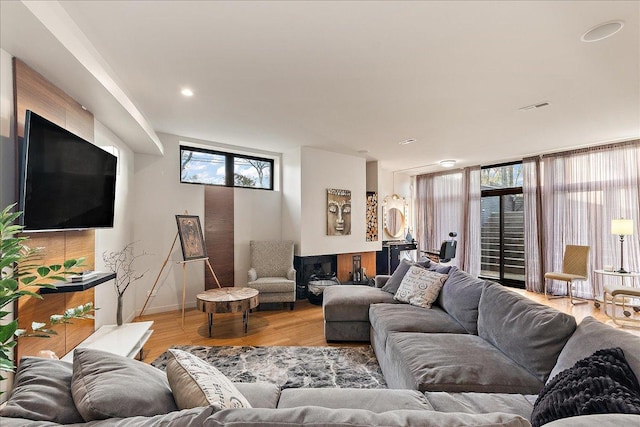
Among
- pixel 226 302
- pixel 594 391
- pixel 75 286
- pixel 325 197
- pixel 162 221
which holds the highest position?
pixel 325 197

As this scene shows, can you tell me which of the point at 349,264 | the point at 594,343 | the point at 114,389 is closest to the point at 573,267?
the point at 349,264

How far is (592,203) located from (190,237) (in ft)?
20.9

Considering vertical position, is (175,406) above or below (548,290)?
above

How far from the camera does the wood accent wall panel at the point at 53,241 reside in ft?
5.86

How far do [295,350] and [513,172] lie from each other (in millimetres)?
5609

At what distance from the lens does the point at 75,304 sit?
2.41m

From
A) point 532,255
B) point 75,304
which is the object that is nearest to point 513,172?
point 532,255

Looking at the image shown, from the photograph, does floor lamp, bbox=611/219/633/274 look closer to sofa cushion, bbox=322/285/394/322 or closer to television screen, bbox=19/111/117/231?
sofa cushion, bbox=322/285/394/322

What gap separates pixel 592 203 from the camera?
485 centimetres

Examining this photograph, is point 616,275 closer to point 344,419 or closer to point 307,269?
point 307,269

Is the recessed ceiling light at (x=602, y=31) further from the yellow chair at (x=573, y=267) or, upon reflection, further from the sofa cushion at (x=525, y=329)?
the yellow chair at (x=573, y=267)

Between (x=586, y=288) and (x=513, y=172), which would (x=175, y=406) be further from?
(x=513, y=172)

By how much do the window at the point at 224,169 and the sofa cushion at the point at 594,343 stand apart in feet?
15.1

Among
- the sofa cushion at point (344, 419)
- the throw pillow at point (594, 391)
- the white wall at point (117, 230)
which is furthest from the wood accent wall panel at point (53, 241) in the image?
the throw pillow at point (594, 391)
